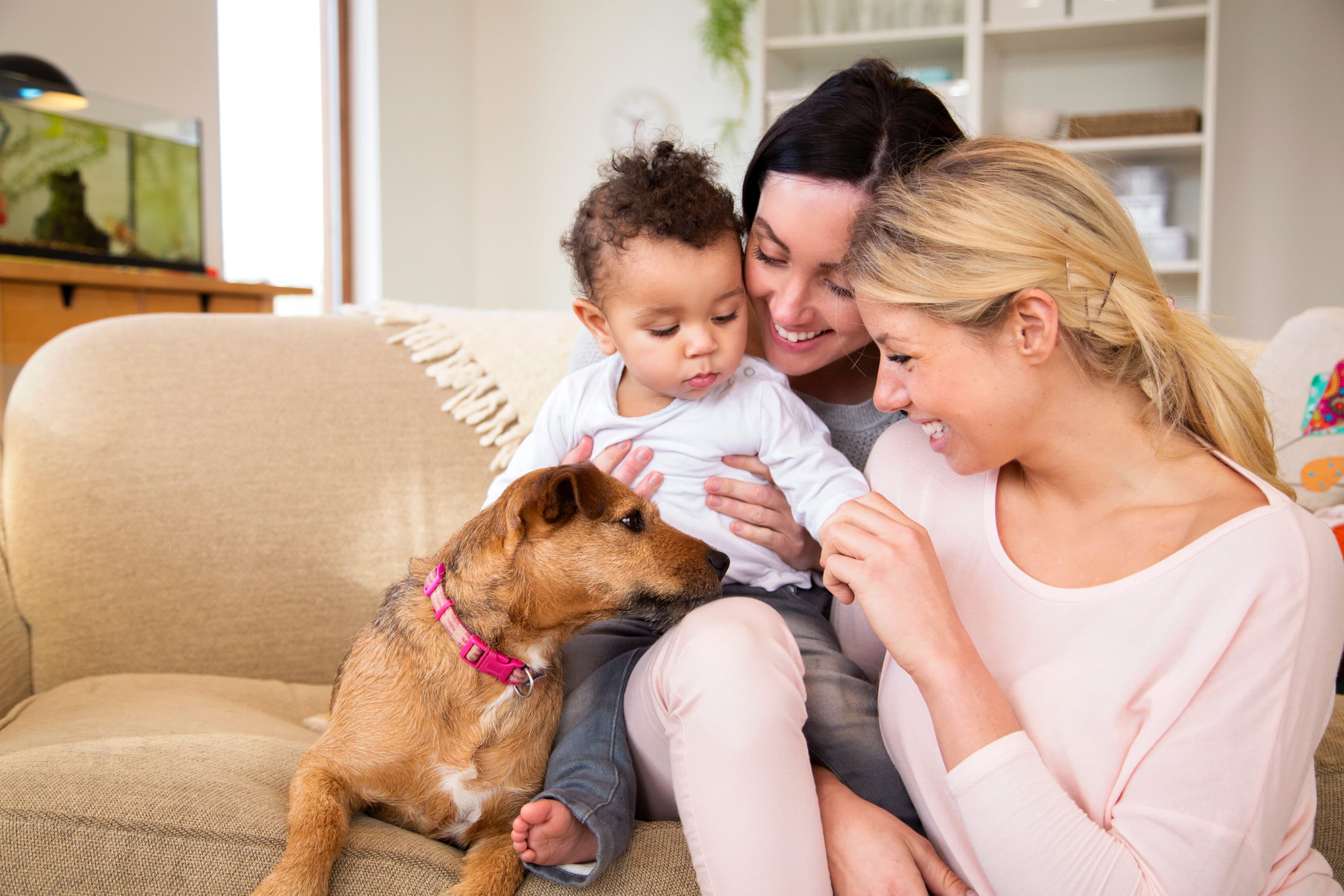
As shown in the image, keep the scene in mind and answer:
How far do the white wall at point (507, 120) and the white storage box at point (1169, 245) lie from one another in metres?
2.13

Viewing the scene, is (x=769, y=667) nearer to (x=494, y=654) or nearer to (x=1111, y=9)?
(x=494, y=654)

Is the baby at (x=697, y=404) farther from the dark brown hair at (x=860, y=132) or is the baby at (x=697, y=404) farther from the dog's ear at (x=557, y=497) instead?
the dog's ear at (x=557, y=497)

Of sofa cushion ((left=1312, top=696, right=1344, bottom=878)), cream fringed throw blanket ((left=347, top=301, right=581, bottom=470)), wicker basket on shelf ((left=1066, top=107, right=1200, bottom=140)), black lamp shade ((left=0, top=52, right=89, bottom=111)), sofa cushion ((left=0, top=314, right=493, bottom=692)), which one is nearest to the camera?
sofa cushion ((left=1312, top=696, right=1344, bottom=878))

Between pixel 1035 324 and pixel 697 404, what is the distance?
60 centimetres

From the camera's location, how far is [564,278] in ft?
19.9

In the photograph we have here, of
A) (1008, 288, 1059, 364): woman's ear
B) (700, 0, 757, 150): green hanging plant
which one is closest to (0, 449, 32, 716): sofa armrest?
(1008, 288, 1059, 364): woman's ear

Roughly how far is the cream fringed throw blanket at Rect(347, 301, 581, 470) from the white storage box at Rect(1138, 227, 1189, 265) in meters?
3.42

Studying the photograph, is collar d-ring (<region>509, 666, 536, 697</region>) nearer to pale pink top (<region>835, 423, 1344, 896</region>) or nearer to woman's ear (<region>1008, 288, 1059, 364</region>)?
pale pink top (<region>835, 423, 1344, 896</region>)

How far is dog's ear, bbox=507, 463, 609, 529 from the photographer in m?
1.25

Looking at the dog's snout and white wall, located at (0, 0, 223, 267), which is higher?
white wall, located at (0, 0, 223, 267)

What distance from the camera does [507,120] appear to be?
20.0ft

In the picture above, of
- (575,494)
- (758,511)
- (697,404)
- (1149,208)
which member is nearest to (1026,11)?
(1149,208)

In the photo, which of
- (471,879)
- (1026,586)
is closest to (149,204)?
(471,879)

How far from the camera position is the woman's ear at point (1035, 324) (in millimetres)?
1126
